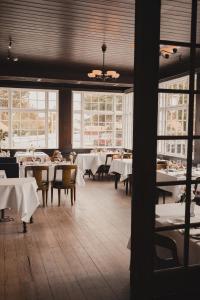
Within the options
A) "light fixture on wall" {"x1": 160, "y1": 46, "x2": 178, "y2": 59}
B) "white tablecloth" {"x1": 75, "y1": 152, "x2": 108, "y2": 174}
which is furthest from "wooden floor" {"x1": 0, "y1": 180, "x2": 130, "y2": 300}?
"white tablecloth" {"x1": 75, "y1": 152, "x2": 108, "y2": 174}

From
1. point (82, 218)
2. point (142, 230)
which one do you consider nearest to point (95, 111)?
point (82, 218)

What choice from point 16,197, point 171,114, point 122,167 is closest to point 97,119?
point 171,114

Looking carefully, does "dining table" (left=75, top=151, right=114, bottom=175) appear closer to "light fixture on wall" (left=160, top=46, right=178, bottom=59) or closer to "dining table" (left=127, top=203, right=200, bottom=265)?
"light fixture on wall" (left=160, top=46, right=178, bottom=59)

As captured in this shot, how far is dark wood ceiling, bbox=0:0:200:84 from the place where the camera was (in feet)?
16.7

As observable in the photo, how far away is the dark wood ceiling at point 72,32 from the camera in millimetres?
5102

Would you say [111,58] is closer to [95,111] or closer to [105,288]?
[95,111]

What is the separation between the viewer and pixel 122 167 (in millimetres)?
9039

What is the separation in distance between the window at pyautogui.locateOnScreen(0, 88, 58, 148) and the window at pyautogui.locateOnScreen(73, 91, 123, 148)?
88 centimetres

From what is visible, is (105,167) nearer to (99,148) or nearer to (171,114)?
(99,148)

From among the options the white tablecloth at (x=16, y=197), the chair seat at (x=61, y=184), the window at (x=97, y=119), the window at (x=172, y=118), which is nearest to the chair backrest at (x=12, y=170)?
the chair seat at (x=61, y=184)

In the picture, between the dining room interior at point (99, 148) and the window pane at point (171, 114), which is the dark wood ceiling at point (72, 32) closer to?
the dining room interior at point (99, 148)

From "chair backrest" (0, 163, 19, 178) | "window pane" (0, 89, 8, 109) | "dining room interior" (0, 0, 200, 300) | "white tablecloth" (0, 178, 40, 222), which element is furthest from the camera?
"window pane" (0, 89, 8, 109)

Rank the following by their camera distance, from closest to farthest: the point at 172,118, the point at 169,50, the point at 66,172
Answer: the point at 169,50
the point at 66,172
the point at 172,118

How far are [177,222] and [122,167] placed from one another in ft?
19.7
